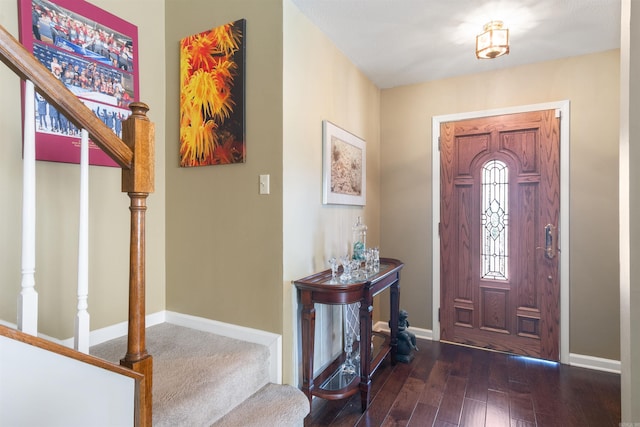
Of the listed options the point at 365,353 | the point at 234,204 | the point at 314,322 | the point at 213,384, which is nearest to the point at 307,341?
the point at 314,322

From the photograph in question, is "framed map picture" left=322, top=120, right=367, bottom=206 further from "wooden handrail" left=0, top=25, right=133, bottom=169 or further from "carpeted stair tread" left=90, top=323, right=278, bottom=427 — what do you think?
"wooden handrail" left=0, top=25, right=133, bottom=169

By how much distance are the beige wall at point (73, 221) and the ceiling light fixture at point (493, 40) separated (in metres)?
2.24

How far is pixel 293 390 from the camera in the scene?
1.95 meters

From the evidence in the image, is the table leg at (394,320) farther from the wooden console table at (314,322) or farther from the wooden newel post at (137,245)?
the wooden newel post at (137,245)

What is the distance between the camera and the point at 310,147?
7.45ft

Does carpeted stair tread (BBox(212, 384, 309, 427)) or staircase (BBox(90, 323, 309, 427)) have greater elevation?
staircase (BBox(90, 323, 309, 427))

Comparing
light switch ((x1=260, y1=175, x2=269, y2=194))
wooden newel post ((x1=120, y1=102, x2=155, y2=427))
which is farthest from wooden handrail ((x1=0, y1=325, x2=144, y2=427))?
light switch ((x1=260, y1=175, x2=269, y2=194))

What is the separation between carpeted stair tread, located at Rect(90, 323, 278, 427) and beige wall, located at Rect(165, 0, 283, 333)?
178mm

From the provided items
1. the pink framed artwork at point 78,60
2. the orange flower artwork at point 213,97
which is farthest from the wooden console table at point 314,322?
the pink framed artwork at point 78,60

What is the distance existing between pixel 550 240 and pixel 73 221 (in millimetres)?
3495

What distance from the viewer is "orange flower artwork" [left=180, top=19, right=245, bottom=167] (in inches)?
83.2

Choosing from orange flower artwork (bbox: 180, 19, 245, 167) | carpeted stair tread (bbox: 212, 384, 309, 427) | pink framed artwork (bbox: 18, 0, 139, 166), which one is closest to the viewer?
carpeted stair tread (bbox: 212, 384, 309, 427)

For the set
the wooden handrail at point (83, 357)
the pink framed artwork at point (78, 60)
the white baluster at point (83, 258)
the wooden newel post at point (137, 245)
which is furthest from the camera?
the pink framed artwork at point (78, 60)

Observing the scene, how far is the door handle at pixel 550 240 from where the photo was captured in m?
2.82
